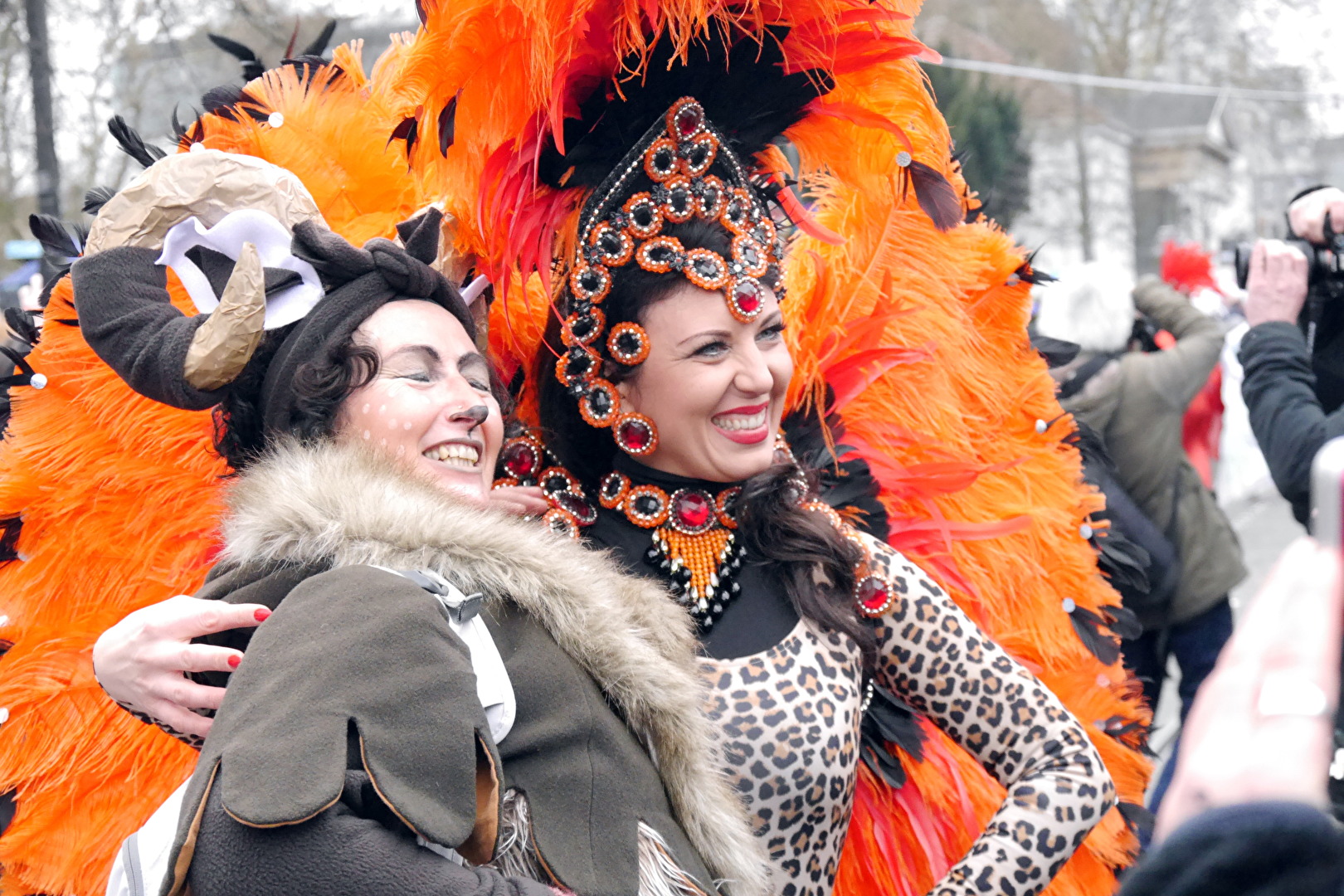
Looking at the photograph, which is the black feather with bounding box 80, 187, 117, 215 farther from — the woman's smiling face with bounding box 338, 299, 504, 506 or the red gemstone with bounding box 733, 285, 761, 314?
the red gemstone with bounding box 733, 285, 761, 314

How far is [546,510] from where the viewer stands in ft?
6.93

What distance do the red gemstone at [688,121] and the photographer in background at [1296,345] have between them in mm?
1315

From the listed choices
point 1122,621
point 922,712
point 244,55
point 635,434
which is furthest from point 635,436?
point 1122,621

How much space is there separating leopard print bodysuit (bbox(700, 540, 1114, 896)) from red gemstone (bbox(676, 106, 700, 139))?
2.47 ft

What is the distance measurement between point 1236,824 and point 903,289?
7.10 ft

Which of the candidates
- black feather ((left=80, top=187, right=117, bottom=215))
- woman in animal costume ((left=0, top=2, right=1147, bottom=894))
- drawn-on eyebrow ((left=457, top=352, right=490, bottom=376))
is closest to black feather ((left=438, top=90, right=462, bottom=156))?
woman in animal costume ((left=0, top=2, right=1147, bottom=894))

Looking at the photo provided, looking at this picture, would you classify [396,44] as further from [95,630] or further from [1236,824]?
[1236,824]

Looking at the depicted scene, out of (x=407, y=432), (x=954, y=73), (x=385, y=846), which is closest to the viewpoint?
(x=385, y=846)

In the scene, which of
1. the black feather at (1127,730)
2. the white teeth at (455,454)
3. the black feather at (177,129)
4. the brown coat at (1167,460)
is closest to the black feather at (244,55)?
the black feather at (177,129)

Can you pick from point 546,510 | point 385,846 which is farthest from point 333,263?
point 385,846

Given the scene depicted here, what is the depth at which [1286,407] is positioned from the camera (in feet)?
8.32

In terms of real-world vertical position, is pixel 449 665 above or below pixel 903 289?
below

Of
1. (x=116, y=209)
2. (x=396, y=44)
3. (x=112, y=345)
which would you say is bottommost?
(x=112, y=345)

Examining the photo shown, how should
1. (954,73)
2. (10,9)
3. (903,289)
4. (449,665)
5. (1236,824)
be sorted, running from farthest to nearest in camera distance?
(954,73), (10,9), (903,289), (449,665), (1236,824)
